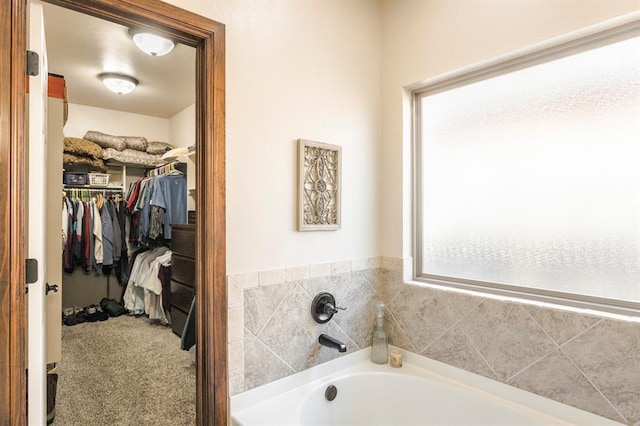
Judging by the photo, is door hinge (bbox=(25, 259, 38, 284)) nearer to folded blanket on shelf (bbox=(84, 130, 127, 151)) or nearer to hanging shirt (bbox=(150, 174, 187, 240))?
hanging shirt (bbox=(150, 174, 187, 240))

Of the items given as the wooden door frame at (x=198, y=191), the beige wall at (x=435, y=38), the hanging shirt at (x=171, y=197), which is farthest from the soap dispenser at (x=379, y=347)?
the hanging shirt at (x=171, y=197)

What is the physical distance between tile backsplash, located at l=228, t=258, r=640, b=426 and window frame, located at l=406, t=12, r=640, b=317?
3.9 inches

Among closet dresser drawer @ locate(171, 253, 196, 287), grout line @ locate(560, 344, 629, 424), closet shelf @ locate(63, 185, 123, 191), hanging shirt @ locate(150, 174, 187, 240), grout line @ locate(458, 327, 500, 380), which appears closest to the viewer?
grout line @ locate(560, 344, 629, 424)

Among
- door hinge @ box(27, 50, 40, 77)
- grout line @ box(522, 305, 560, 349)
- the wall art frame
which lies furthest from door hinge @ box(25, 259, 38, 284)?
grout line @ box(522, 305, 560, 349)

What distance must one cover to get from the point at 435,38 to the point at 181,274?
297 centimetres

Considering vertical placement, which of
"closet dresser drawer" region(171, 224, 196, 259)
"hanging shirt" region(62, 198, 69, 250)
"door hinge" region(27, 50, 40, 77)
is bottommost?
"closet dresser drawer" region(171, 224, 196, 259)

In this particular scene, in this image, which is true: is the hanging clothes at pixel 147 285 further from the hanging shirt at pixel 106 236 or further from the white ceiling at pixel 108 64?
the white ceiling at pixel 108 64

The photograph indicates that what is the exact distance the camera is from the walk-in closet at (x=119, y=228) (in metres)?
2.35

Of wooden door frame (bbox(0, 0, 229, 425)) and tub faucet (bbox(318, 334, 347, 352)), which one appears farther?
tub faucet (bbox(318, 334, 347, 352))

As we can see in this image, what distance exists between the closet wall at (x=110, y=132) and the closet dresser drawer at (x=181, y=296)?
4.47 feet

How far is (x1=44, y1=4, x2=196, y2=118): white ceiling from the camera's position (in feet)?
8.04

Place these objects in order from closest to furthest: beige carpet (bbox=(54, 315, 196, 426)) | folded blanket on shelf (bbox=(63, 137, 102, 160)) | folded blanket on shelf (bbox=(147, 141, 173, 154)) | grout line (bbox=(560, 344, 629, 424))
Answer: grout line (bbox=(560, 344, 629, 424)), beige carpet (bbox=(54, 315, 196, 426)), folded blanket on shelf (bbox=(63, 137, 102, 160)), folded blanket on shelf (bbox=(147, 141, 173, 154))

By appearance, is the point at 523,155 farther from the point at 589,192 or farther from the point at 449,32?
the point at 449,32

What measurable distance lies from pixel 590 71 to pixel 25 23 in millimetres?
2117
